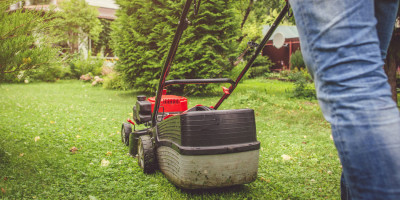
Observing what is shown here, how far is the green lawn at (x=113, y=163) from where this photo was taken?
7.06 ft

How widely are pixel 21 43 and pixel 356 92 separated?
2.46m

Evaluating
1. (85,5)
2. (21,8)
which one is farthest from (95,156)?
(85,5)

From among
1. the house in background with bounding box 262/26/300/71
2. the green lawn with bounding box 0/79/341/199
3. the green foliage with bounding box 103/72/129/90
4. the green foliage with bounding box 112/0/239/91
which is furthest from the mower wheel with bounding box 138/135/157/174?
the house in background with bounding box 262/26/300/71

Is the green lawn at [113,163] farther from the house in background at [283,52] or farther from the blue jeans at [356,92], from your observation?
the house in background at [283,52]

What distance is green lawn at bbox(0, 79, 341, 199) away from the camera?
2.15 metres

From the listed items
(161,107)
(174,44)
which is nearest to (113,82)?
(161,107)

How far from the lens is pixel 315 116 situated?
4953mm

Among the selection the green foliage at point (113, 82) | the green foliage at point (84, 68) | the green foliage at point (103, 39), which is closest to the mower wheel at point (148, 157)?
the green foliage at point (113, 82)

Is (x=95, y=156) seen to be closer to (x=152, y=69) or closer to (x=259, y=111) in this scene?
(x=259, y=111)

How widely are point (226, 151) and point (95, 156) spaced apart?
167cm

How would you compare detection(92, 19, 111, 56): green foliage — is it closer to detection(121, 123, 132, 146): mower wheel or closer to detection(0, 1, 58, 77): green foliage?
detection(121, 123, 132, 146): mower wheel

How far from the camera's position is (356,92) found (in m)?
0.67

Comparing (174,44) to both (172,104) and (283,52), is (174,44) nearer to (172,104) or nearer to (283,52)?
(172,104)

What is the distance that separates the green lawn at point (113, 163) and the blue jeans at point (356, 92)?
1.49 meters
